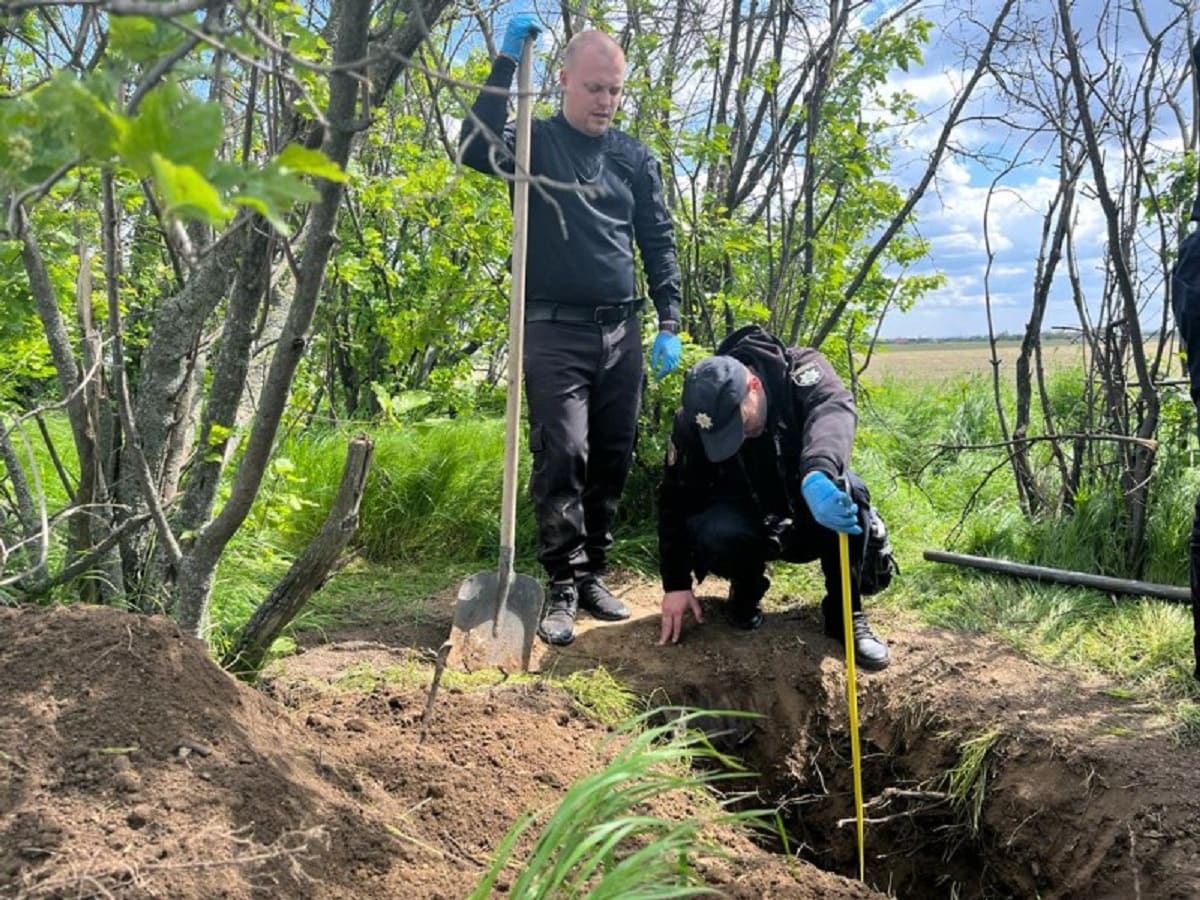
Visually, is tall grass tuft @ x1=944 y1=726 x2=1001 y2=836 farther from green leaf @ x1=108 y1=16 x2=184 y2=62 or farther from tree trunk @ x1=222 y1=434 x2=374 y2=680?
green leaf @ x1=108 y1=16 x2=184 y2=62

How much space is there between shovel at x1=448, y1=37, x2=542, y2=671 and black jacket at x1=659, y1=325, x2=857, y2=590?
22.2 inches

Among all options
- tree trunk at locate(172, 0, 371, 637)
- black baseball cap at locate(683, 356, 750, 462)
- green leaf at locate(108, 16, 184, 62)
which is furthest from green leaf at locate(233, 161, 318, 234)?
black baseball cap at locate(683, 356, 750, 462)

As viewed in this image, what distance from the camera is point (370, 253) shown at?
553 centimetres

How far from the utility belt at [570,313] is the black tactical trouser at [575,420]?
0.02 m

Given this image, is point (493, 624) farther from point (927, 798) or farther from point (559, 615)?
point (927, 798)

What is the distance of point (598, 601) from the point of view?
394 centimetres

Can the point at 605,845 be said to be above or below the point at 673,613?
above

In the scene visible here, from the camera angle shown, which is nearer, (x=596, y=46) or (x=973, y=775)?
(x=973, y=775)

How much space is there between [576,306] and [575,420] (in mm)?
431

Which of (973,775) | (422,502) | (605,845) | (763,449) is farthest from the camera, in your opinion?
(422,502)

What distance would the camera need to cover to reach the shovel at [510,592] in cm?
341

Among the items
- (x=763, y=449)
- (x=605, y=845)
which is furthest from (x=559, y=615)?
(x=605, y=845)

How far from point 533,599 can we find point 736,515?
80 cm

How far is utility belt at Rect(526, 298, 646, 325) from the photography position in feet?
12.4
